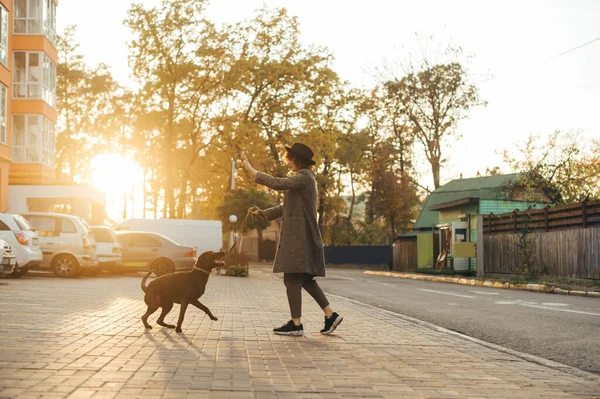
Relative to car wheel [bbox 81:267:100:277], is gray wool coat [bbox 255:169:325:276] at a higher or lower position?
higher

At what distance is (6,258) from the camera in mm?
17297

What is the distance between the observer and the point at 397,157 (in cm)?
5969

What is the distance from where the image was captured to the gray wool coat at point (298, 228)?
321 inches

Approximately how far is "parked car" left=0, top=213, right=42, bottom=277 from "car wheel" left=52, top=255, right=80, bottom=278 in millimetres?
2469

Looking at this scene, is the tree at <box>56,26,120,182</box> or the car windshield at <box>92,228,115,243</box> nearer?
the car windshield at <box>92,228,115,243</box>

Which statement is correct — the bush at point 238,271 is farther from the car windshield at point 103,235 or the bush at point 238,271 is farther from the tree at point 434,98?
the tree at point 434,98

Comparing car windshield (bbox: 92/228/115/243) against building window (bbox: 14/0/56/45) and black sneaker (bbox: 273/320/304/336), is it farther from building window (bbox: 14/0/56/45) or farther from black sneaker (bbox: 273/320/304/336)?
black sneaker (bbox: 273/320/304/336)

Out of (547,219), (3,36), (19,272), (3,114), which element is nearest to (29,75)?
(3,36)

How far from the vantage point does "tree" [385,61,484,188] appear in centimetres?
4991

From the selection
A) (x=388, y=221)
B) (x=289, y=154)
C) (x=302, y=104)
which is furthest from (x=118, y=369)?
(x=388, y=221)

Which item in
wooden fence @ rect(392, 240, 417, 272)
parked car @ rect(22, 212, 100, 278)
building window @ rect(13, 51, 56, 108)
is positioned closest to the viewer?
parked car @ rect(22, 212, 100, 278)

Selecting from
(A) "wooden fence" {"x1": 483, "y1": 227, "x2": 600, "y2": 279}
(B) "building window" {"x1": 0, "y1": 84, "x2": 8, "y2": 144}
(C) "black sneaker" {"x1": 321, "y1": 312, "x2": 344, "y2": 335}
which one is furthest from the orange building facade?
(C) "black sneaker" {"x1": 321, "y1": 312, "x2": 344, "y2": 335}

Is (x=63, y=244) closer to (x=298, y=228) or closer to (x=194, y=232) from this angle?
(x=194, y=232)

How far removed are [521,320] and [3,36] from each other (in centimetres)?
2622
